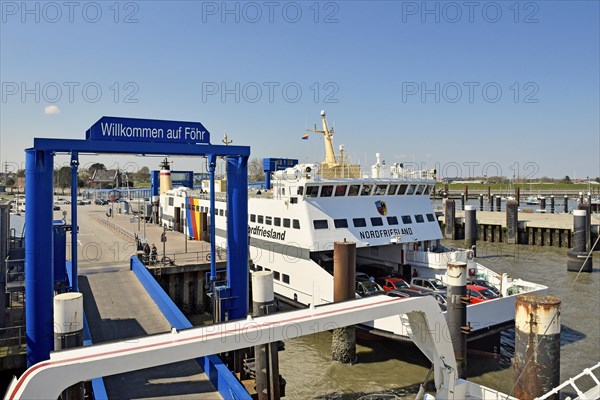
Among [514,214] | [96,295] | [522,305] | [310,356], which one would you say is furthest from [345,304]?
[514,214]

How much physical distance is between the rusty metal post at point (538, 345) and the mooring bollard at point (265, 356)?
16.8 feet

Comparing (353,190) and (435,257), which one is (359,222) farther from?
(435,257)

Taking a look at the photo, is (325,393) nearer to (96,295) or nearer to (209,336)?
(209,336)

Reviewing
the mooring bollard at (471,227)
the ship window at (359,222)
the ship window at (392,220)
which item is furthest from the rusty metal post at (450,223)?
the ship window at (359,222)

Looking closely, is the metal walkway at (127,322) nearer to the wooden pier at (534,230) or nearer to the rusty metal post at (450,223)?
the rusty metal post at (450,223)

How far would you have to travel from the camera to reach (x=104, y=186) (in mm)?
105250

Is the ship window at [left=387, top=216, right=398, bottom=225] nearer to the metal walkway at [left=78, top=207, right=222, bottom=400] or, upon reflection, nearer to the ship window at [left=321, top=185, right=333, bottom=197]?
the ship window at [left=321, top=185, right=333, bottom=197]

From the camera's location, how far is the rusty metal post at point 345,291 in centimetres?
1369

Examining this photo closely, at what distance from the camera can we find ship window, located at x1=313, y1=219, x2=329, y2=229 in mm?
17297

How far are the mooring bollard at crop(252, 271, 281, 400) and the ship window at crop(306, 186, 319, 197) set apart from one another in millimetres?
8133

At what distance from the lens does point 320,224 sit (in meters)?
17.3

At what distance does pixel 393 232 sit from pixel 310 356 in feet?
20.7

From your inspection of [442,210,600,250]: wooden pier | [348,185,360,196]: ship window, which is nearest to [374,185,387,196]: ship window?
[348,185,360,196]: ship window

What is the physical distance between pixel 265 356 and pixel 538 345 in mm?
5588
